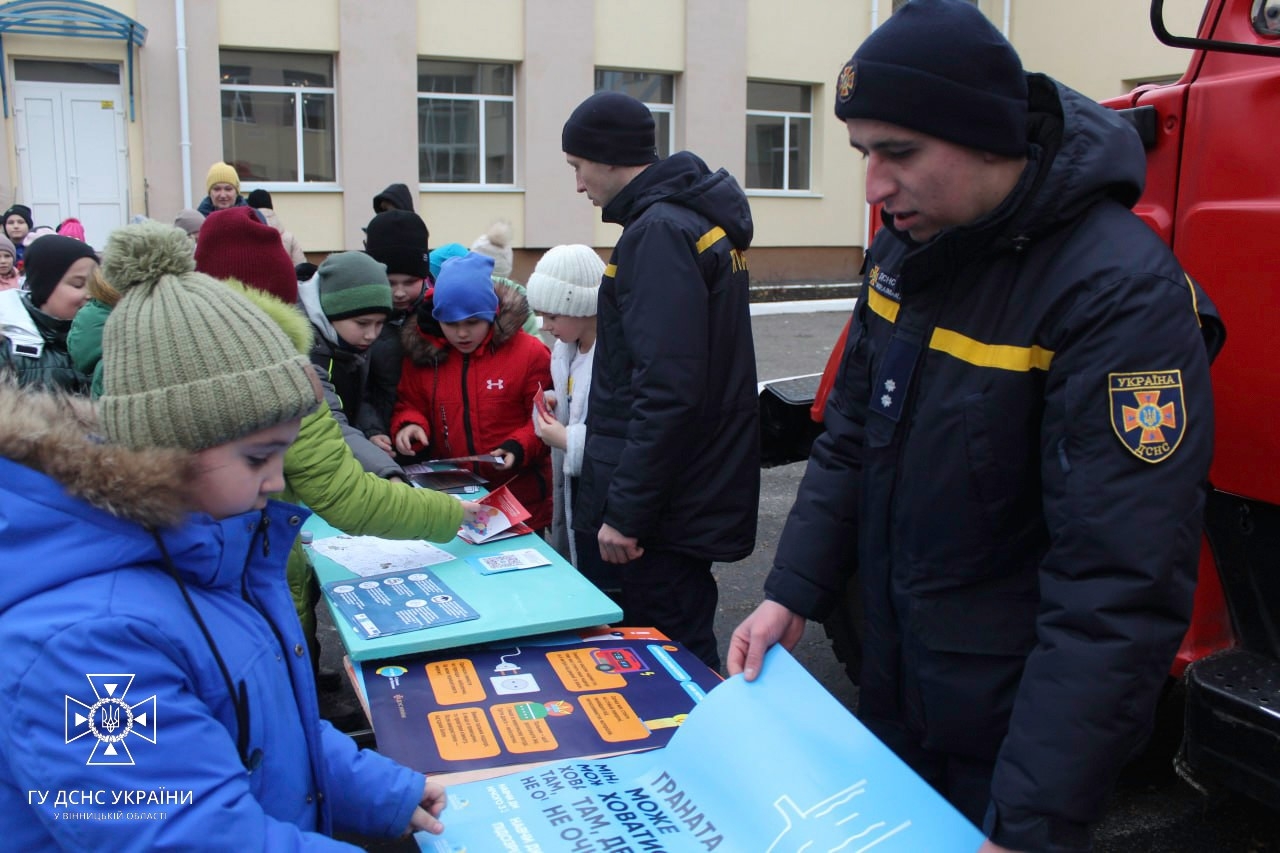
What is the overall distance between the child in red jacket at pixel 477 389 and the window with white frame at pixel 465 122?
37.4 feet

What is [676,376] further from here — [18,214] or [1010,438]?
[18,214]

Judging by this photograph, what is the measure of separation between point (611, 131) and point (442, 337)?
1.06m

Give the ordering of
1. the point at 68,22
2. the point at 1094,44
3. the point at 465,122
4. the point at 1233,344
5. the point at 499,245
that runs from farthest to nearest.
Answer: the point at 1094,44 < the point at 465,122 < the point at 68,22 < the point at 499,245 < the point at 1233,344

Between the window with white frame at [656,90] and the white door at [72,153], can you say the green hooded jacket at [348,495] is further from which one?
the window with white frame at [656,90]

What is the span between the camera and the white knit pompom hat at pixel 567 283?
3227 millimetres

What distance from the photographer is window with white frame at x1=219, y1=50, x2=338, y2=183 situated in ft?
43.9

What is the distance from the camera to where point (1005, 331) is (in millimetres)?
1497

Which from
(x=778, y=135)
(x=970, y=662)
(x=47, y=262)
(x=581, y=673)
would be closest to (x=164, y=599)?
(x=581, y=673)

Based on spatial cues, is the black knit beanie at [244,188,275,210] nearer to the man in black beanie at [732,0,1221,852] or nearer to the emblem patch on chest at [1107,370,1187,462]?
the man in black beanie at [732,0,1221,852]

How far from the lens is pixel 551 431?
3191 millimetres

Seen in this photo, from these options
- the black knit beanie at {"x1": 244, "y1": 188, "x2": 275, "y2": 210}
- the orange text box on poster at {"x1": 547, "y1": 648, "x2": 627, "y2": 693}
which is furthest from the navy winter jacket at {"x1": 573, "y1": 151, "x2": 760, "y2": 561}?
the black knit beanie at {"x1": 244, "y1": 188, "x2": 275, "y2": 210}

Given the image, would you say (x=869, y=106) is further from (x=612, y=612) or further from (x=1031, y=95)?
(x=612, y=612)

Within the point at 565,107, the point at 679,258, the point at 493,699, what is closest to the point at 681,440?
the point at 679,258

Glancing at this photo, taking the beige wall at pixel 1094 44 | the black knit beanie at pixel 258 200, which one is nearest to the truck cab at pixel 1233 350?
the black knit beanie at pixel 258 200
